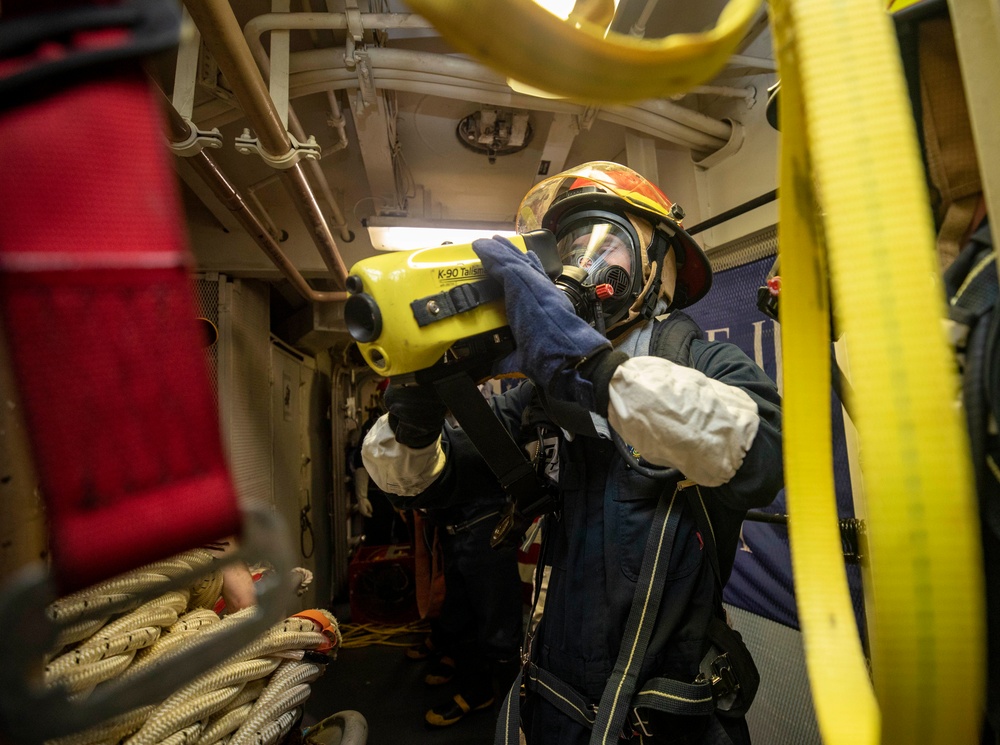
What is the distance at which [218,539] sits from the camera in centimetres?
30

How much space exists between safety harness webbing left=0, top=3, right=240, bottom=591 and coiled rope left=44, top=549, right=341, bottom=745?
466 mm

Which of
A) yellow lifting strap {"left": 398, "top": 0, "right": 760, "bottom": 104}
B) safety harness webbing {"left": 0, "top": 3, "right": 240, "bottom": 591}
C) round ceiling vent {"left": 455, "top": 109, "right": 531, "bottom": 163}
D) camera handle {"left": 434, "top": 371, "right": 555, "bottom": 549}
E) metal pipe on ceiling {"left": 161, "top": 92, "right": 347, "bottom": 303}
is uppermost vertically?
round ceiling vent {"left": 455, "top": 109, "right": 531, "bottom": 163}

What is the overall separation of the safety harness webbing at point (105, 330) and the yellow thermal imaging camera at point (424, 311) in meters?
0.57

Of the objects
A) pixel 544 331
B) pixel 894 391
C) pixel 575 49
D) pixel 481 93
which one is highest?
pixel 481 93

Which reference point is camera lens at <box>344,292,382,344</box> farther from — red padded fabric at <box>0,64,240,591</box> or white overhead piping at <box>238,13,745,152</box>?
white overhead piping at <box>238,13,745,152</box>

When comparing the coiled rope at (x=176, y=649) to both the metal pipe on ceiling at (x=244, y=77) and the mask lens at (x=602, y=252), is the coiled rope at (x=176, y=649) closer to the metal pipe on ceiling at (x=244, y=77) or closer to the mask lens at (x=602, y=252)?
the mask lens at (x=602, y=252)

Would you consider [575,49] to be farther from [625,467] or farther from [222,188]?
[222,188]

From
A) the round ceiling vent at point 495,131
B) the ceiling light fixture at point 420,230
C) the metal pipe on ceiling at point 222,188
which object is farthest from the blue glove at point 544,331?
the round ceiling vent at point 495,131

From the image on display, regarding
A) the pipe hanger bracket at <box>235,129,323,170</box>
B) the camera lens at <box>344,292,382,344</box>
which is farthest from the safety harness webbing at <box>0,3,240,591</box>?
the pipe hanger bracket at <box>235,129,323,170</box>

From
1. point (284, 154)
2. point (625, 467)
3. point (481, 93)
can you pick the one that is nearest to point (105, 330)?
point (625, 467)

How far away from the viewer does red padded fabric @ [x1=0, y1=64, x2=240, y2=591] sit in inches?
9.9

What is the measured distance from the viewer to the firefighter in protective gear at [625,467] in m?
0.89

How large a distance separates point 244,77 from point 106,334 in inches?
58.1

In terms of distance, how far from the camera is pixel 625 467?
3.88 ft
